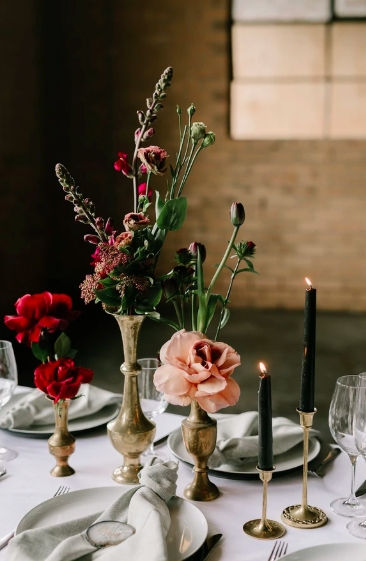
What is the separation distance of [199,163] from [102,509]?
4.59 metres

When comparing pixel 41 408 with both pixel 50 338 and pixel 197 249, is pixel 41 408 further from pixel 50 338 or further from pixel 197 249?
pixel 197 249

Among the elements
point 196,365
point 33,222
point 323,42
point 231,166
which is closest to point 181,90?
point 231,166

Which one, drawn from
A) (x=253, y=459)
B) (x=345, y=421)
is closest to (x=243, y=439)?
(x=253, y=459)

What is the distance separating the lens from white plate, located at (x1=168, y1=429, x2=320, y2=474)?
133 cm

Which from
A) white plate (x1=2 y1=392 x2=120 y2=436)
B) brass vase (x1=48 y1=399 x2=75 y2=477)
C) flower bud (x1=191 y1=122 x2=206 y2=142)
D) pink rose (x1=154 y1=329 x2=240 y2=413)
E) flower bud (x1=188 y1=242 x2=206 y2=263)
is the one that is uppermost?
flower bud (x1=191 y1=122 x2=206 y2=142)

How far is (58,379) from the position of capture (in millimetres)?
1283

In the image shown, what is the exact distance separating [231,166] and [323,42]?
1060 mm

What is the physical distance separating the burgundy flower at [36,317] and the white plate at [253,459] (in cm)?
32

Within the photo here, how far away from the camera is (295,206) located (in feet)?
18.4

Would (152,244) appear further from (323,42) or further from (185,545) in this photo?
(323,42)

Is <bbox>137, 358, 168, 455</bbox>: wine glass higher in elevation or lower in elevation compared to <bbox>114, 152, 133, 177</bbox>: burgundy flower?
lower

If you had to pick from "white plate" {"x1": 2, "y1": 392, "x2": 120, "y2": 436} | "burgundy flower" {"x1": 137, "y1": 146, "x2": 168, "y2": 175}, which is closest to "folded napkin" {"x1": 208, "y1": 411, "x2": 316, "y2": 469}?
"white plate" {"x1": 2, "y1": 392, "x2": 120, "y2": 436}

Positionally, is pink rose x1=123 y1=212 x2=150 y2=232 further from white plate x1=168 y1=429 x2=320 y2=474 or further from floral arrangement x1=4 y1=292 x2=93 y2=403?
white plate x1=168 y1=429 x2=320 y2=474

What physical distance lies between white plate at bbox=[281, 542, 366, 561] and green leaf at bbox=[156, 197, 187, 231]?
52cm
